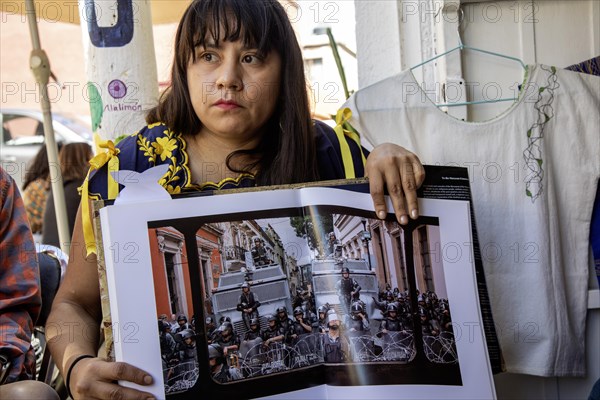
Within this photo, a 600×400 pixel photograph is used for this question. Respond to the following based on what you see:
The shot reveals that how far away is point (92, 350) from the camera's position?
1.40 metres

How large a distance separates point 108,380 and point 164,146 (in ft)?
1.90

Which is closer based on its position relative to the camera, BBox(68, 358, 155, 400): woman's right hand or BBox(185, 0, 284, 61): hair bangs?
BBox(68, 358, 155, 400): woman's right hand

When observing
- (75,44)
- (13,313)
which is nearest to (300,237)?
(13,313)

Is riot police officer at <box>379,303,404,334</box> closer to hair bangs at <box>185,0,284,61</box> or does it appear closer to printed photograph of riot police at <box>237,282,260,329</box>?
printed photograph of riot police at <box>237,282,260,329</box>

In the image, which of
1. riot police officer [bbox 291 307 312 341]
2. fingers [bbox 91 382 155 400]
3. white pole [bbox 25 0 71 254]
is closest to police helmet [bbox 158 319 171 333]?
fingers [bbox 91 382 155 400]

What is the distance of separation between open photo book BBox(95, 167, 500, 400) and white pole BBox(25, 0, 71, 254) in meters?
1.69

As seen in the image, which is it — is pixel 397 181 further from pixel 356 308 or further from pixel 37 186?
pixel 37 186

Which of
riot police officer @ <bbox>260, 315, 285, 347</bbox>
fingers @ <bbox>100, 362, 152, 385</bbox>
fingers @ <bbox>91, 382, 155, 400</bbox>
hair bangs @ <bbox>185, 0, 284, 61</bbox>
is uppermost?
hair bangs @ <bbox>185, 0, 284, 61</bbox>

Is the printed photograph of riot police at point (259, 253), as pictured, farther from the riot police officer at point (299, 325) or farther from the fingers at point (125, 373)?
the fingers at point (125, 373)

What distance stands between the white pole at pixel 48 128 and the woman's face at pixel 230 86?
145cm

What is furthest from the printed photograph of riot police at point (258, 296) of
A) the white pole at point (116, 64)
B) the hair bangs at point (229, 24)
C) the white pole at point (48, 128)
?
the white pole at point (48, 128)

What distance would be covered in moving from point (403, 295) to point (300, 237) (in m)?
0.21

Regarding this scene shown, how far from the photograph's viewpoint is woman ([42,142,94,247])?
4.61 meters

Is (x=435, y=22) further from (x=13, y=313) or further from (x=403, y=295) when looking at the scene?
(x=13, y=313)
